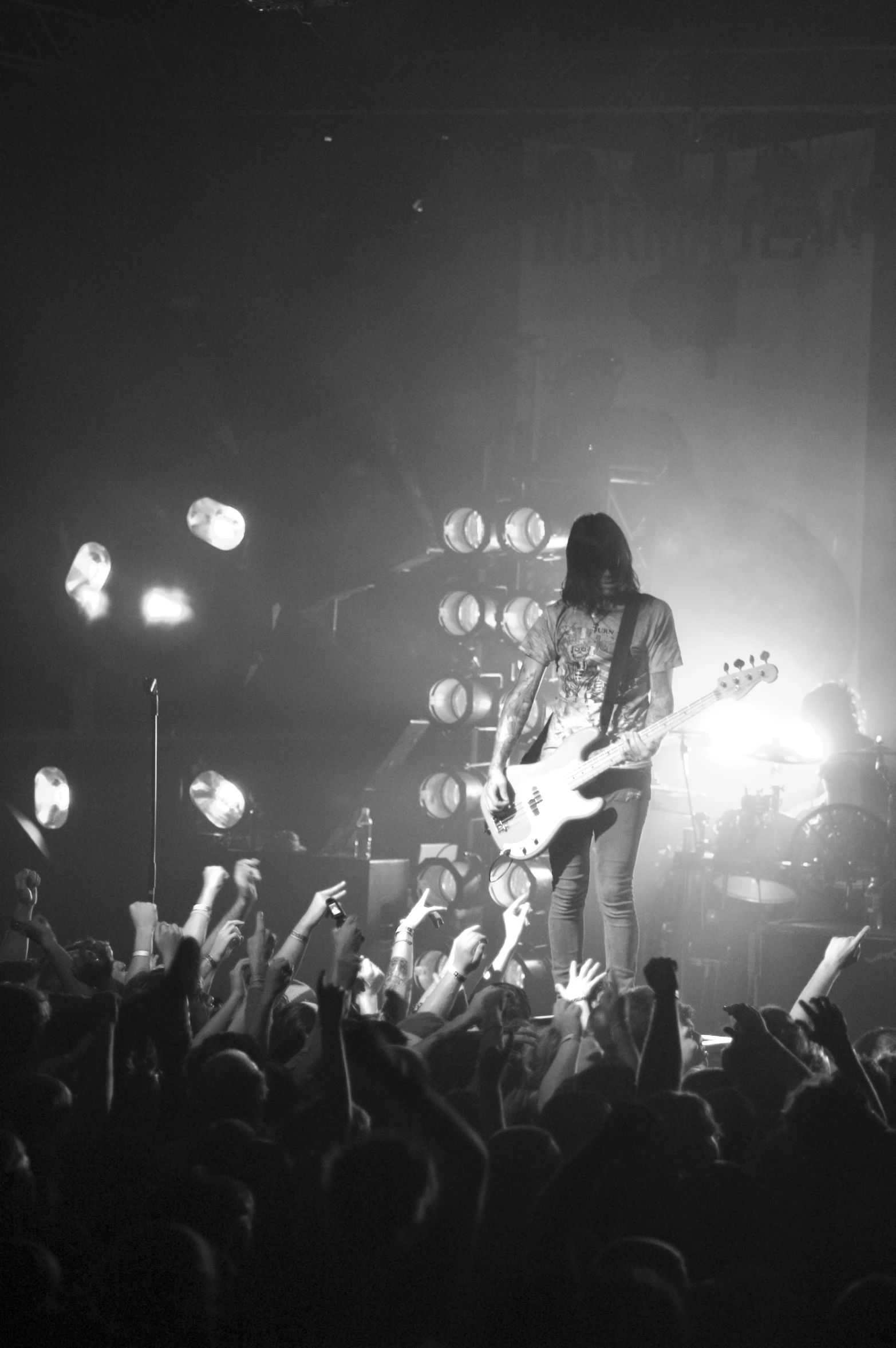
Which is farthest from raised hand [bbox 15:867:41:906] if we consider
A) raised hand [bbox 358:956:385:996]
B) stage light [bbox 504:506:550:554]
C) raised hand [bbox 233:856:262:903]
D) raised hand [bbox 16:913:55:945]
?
stage light [bbox 504:506:550:554]

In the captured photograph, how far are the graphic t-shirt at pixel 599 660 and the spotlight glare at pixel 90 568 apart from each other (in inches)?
131

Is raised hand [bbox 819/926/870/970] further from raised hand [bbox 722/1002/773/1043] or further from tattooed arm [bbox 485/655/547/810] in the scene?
tattooed arm [bbox 485/655/547/810]

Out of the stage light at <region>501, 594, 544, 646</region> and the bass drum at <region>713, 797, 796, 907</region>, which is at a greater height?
the stage light at <region>501, 594, 544, 646</region>

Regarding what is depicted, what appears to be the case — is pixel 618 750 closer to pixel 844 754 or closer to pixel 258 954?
pixel 258 954

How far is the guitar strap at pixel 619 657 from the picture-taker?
4727 millimetres

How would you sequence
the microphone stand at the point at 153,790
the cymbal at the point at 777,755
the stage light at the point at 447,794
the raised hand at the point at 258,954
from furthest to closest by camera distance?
the cymbal at the point at 777,755 < the stage light at the point at 447,794 < the microphone stand at the point at 153,790 < the raised hand at the point at 258,954

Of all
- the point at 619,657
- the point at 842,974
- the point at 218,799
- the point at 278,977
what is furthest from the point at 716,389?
the point at 278,977

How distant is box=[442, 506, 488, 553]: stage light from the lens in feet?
28.7

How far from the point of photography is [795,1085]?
2.89 m

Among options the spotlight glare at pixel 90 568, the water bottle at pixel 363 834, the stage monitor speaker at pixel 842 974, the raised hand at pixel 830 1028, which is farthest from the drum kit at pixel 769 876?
the raised hand at pixel 830 1028

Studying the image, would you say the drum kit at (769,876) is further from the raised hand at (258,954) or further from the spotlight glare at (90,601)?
the raised hand at (258,954)

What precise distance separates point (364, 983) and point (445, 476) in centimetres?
584

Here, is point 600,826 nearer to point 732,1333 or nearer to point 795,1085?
point 795,1085

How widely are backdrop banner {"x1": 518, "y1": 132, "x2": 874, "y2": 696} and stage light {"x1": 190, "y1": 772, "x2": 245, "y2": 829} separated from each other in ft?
11.4
